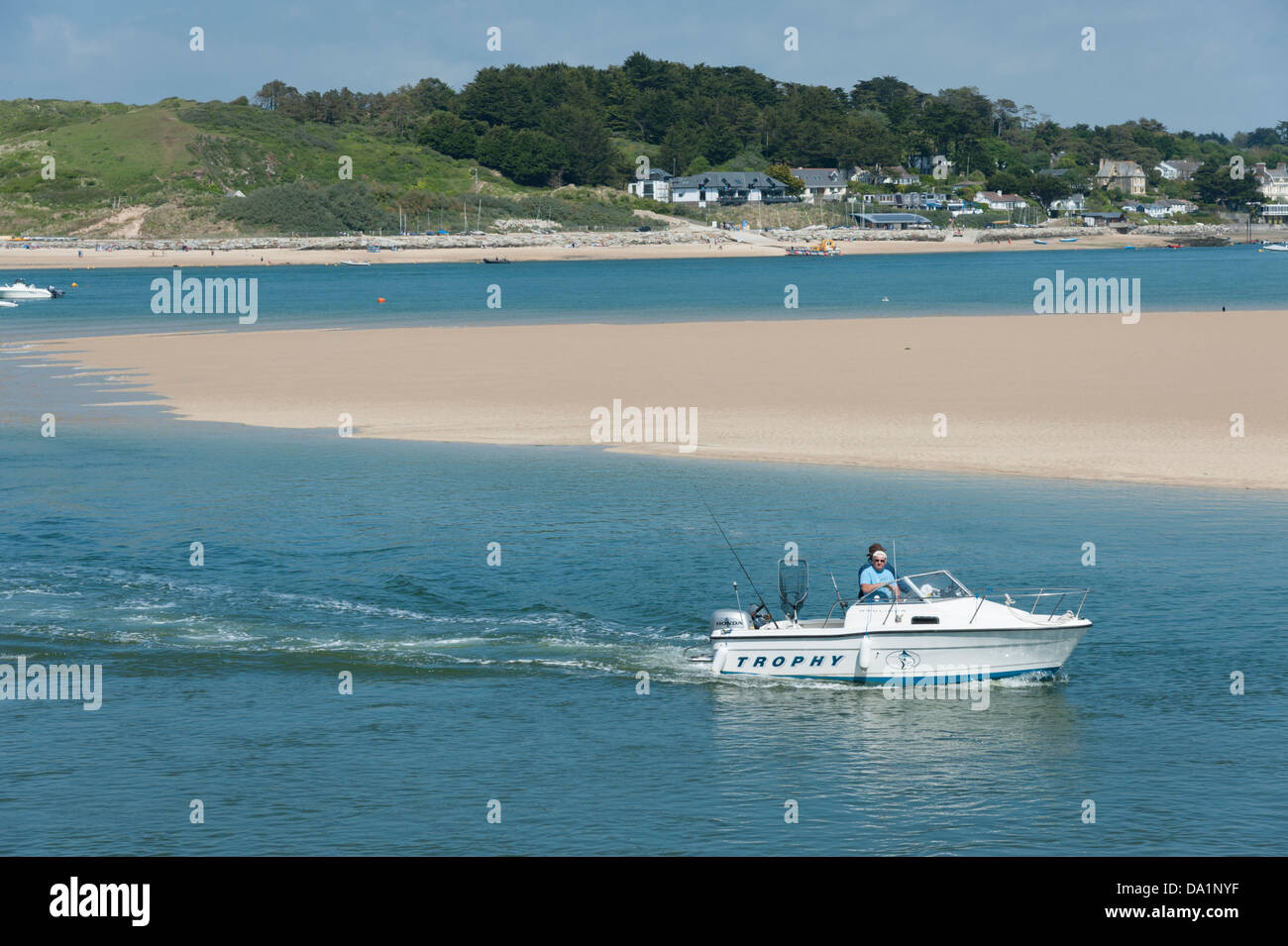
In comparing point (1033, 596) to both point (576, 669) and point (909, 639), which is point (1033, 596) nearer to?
point (909, 639)

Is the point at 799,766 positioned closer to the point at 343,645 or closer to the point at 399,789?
the point at 399,789

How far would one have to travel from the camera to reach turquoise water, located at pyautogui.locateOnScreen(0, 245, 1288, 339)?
287ft

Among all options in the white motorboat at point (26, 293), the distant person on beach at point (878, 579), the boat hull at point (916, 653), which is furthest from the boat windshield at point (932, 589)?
the white motorboat at point (26, 293)

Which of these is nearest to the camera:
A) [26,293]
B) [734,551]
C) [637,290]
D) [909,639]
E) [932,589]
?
[909,639]

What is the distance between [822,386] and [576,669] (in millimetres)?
29351

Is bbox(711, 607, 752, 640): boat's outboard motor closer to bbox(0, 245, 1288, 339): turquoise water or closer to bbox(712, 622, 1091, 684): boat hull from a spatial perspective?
bbox(712, 622, 1091, 684): boat hull

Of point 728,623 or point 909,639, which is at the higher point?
point 728,623

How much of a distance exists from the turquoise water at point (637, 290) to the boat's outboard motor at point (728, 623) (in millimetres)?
62787

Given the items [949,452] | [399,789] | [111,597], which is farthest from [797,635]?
[949,452]

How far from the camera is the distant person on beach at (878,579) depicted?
19.4m

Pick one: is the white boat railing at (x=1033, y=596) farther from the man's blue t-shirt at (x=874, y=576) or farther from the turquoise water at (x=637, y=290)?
the turquoise water at (x=637, y=290)

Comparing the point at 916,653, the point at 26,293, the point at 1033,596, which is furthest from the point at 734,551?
the point at 26,293

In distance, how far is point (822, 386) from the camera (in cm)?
4884

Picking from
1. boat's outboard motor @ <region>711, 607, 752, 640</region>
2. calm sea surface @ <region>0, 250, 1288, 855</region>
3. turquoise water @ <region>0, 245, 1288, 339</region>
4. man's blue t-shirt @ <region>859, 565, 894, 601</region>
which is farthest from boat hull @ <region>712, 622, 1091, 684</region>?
turquoise water @ <region>0, 245, 1288, 339</region>
